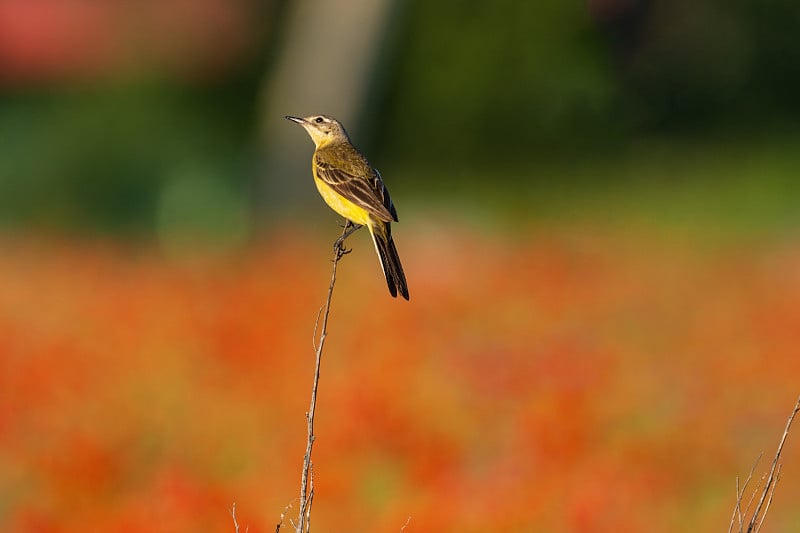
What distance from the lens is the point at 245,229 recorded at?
1483cm

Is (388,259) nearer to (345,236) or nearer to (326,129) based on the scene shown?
(345,236)

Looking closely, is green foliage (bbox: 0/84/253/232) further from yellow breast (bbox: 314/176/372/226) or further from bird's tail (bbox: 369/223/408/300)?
bird's tail (bbox: 369/223/408/300)

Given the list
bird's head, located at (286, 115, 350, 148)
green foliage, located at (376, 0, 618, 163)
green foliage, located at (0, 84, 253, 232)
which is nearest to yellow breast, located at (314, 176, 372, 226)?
bird's head, located at (286, 115, 350, 148)

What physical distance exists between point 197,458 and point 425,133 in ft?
Result: 41.0

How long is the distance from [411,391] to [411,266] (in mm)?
4275

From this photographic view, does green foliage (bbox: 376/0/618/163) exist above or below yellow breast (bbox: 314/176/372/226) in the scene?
below

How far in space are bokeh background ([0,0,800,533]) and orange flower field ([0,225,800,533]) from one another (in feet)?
0.09

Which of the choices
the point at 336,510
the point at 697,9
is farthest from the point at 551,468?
the point at 697,9

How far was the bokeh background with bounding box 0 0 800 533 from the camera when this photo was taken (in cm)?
668

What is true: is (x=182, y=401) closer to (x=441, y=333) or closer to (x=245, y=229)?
(x=441, y=333)

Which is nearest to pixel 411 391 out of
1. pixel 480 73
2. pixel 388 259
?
pixel 388 259

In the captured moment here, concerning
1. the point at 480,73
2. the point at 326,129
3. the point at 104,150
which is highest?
the point at 326,129

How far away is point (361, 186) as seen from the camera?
3.98m

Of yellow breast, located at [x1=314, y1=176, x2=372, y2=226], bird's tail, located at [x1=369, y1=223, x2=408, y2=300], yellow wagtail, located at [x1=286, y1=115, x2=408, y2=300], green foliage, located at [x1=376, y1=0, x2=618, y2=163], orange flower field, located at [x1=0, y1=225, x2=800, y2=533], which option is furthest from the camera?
green foliage, located at [x1=376, y1=0, x2=618, y2=163]
